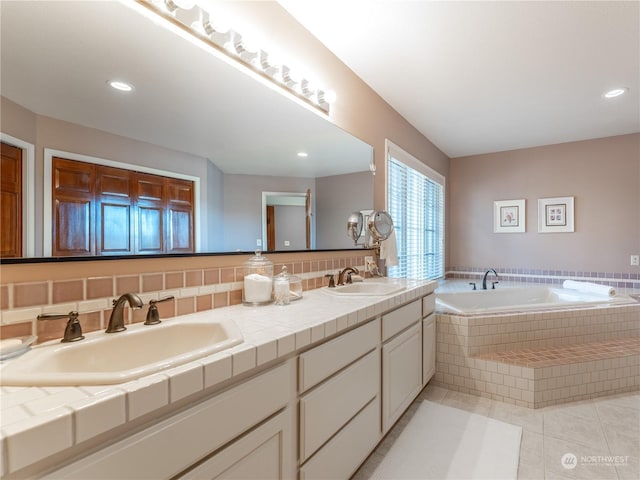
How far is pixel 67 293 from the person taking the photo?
0.97 m

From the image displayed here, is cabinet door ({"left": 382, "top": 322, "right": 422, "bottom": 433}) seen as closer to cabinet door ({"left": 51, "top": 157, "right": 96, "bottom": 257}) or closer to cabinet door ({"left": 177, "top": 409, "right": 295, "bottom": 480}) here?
cabinet door ({"left": 177, "top": 409, "right": 295, "bottom": 480})

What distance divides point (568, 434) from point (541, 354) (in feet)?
2.05

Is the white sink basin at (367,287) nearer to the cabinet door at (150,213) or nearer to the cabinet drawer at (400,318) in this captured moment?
the cabinet drawer at (400,318)

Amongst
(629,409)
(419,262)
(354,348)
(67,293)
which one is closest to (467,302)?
(419,262)

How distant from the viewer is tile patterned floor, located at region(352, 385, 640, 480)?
1583 mm

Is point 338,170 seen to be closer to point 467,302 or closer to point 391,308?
point 391,308

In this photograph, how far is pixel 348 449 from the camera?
4.41ft

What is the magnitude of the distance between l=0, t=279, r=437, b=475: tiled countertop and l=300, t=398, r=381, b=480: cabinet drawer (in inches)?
17.5

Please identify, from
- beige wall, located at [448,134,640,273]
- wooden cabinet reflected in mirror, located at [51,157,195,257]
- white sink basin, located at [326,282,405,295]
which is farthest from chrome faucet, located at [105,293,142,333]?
beige wall, located at [448,134,640,273]

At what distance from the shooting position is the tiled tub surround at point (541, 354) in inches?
87.0

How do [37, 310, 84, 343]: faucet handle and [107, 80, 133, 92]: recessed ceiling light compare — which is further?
[107, 80, 133, 92]: recessed ceiling light

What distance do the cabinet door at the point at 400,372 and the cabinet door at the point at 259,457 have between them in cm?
73

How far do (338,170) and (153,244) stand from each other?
135 cm
